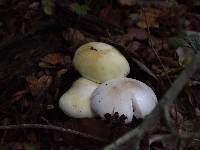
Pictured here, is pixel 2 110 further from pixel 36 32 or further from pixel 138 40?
pixel 138 40

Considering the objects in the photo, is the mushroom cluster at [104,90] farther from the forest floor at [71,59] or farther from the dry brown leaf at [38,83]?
the dry brown leaf at [38,83]

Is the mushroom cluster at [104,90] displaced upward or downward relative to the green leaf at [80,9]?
downward

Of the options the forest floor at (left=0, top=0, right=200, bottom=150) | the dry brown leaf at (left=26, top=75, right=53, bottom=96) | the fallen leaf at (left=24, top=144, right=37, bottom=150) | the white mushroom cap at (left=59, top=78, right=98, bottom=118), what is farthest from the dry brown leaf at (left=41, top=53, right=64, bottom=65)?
the fallen leaf at (left=24, top=144, right=37, bottom=150)

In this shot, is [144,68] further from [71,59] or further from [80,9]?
[80,9]

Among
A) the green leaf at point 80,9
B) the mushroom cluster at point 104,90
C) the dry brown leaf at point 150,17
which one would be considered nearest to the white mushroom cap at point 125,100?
the mushroom cluster at point 104,90

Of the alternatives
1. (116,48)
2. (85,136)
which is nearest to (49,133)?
(85,136)

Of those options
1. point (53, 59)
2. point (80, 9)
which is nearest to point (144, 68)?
point (53, 59)
